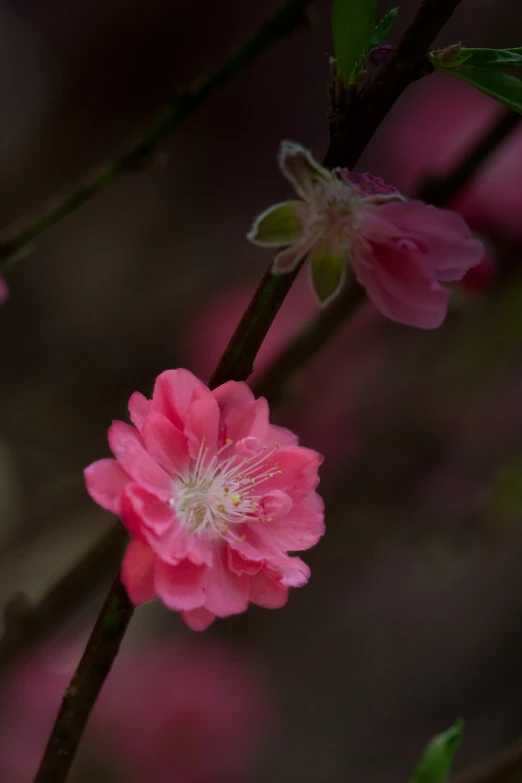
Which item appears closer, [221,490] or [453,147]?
[221,490]

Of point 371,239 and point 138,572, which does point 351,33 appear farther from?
point 138,572

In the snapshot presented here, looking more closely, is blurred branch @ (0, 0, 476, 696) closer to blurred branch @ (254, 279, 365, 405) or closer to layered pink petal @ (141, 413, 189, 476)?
blurred branch @ (254, 279, 365, 405)

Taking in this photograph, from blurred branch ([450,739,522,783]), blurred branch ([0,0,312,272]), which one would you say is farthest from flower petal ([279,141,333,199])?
blurred branch ([450,739,522,783])

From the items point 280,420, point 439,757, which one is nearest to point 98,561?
point 439,757

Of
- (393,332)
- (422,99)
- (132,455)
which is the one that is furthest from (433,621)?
(132,455)

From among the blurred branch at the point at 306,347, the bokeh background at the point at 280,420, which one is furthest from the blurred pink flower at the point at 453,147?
the blurred branch at the point at 306,347

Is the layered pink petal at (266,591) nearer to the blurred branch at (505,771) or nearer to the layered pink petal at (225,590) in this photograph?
the layered pink petal at (225,590)
